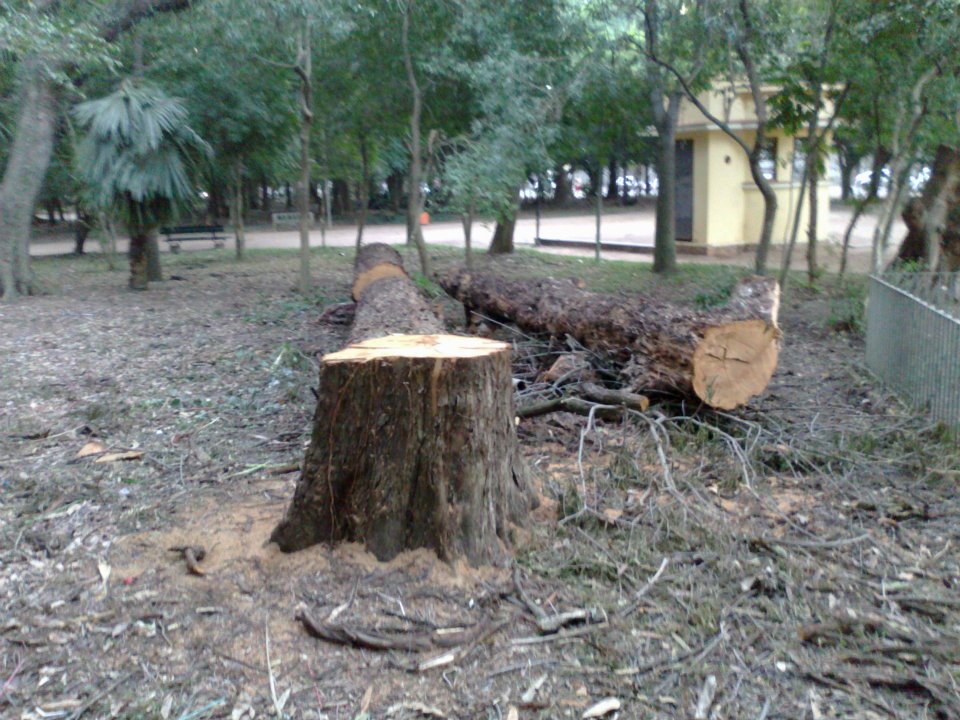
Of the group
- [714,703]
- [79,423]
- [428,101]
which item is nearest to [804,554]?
[714,703]

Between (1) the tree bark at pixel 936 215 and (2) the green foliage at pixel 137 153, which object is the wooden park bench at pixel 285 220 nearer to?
(2) the green foliage at pixel 137 153

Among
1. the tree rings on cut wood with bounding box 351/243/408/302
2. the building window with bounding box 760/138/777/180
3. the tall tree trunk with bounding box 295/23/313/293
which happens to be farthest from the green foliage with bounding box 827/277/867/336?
the building window with bounding box 760/138/777/180

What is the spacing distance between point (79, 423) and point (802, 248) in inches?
690

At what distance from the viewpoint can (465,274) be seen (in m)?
10.4

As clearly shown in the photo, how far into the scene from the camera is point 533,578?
436 cm

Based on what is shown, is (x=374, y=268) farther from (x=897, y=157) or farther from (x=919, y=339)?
(x=897, y=157)

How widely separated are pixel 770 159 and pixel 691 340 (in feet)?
48.3

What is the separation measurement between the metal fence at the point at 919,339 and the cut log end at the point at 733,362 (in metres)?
1.32

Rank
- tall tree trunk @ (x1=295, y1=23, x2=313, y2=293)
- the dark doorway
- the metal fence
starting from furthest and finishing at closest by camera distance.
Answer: the dark doorway → tall tree trunk @ (x1=295, y1=23, x2=313, y2=293) → the metal fence

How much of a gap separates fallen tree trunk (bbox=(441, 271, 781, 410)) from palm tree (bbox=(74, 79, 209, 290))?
7793 millimetres

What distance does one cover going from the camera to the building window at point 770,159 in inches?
776

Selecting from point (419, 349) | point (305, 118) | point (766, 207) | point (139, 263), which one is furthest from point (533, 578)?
point (139, 263)

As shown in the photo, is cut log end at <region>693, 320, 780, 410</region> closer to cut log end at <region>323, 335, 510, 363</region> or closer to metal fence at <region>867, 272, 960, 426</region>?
metal fence at <region>867, 272, 960, 426</region>

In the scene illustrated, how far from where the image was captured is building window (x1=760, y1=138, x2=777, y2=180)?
64.7 ft
